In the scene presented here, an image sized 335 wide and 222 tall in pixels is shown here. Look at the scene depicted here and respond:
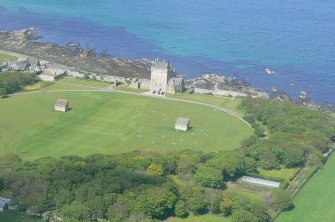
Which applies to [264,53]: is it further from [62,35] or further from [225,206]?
[225,206]

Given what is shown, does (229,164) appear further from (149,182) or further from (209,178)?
(149,182)

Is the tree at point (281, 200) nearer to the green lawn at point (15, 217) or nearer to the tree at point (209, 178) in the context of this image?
the tree at point (209, 178)

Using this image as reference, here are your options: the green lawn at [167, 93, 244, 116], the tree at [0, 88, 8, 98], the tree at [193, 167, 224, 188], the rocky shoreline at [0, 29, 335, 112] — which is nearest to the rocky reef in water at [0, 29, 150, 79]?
the rocky shoreline at [0, 29, 335, 112]

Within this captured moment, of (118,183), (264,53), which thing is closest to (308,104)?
(264,53)

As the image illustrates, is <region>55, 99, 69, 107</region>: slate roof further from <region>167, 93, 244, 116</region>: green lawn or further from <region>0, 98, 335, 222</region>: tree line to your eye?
<region>0, 98, 335, 222</region>: tree line

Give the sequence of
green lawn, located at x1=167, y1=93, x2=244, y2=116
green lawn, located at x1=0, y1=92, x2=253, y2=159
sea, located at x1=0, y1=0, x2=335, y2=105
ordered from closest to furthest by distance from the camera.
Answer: green lawn, located at x1=0, y1=92, x2=253, y2=159, green lawn, located at x1=167, y1=93, x2=244, y2=116, sea, located at x1=0, y1=0, x2=335, y2=105

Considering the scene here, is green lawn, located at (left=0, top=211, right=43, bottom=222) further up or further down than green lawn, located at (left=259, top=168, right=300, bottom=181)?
further down
